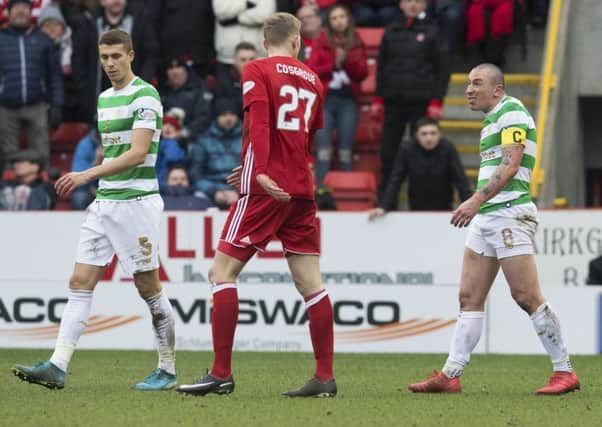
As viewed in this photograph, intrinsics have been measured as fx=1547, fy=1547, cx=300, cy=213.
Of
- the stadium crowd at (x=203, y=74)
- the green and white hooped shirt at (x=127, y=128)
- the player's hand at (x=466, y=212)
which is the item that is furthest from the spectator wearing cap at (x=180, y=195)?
the player's hand at (x=466, y=212)

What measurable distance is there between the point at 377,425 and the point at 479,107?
8.31 ft

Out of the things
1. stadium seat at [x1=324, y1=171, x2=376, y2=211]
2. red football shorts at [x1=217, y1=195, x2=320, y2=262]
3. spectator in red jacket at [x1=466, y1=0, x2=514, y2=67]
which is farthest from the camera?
spectator in red jacket at [x1=466, y1=0, x2=514, y2=67]

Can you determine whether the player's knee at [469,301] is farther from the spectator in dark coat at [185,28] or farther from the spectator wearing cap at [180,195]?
the spectator in dark coat at [185,28]

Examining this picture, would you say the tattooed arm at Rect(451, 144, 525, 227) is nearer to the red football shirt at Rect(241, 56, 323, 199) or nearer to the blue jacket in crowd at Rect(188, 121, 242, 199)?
the red football shirt at Rect(241, 56, 323, 199)

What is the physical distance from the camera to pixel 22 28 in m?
17.3

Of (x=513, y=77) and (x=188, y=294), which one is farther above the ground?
(x=513, y=77)

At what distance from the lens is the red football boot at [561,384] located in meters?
9.33

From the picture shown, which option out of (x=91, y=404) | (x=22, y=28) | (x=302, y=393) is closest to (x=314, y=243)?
(x=302, y=393)

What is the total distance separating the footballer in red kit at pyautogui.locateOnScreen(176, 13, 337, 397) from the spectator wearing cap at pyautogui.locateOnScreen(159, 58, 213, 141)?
853cm

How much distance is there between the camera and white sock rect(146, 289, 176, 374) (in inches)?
374

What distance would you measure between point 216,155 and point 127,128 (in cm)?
753

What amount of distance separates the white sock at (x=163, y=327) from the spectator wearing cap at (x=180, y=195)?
6.22 meters

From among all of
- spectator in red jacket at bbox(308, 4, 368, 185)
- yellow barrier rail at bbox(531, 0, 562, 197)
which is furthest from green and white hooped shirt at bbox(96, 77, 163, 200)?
yellow barrier rail at bbox(531, 0, 562, 197)

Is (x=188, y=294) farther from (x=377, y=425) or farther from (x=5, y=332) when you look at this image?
(x=377, y=425)
